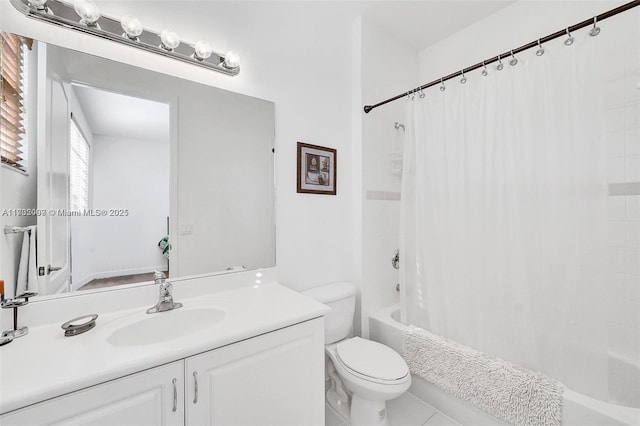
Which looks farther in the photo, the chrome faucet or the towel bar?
the chrome faucet

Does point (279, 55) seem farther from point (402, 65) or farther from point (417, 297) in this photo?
point (417, 297)

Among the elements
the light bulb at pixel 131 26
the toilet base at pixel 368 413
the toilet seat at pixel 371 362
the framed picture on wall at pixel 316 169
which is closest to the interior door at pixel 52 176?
the light bulb at pixel 131 26

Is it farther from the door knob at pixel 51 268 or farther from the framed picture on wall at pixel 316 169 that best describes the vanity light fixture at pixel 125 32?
the door knob at pixel 51 268

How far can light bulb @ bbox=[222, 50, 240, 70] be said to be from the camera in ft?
4.67

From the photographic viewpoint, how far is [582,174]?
1.17 m

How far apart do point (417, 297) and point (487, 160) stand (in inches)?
36.5

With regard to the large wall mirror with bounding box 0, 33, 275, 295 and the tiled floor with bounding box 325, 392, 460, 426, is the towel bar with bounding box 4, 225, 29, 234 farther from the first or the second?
the tiled floor with bounding box 325, 392, 460, 426

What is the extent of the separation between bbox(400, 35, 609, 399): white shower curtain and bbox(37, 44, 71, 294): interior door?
1.75m

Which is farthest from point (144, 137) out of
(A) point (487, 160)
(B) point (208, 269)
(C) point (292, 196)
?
(A) point (487, 160)

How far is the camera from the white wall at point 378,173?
6.59 feet

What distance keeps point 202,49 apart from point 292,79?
1.86 ft

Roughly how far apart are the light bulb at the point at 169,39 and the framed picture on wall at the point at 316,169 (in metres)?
0.81

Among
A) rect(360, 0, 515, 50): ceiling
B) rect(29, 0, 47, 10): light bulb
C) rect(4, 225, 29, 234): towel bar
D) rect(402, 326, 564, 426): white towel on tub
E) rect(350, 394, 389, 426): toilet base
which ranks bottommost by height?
rect(350, 394, 389, 426): toilet base

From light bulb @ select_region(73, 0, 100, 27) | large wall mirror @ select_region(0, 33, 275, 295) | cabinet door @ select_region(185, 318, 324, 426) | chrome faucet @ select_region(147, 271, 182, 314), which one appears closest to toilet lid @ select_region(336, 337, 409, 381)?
cabinet door @ select_region(185, 318, 324, 426)
